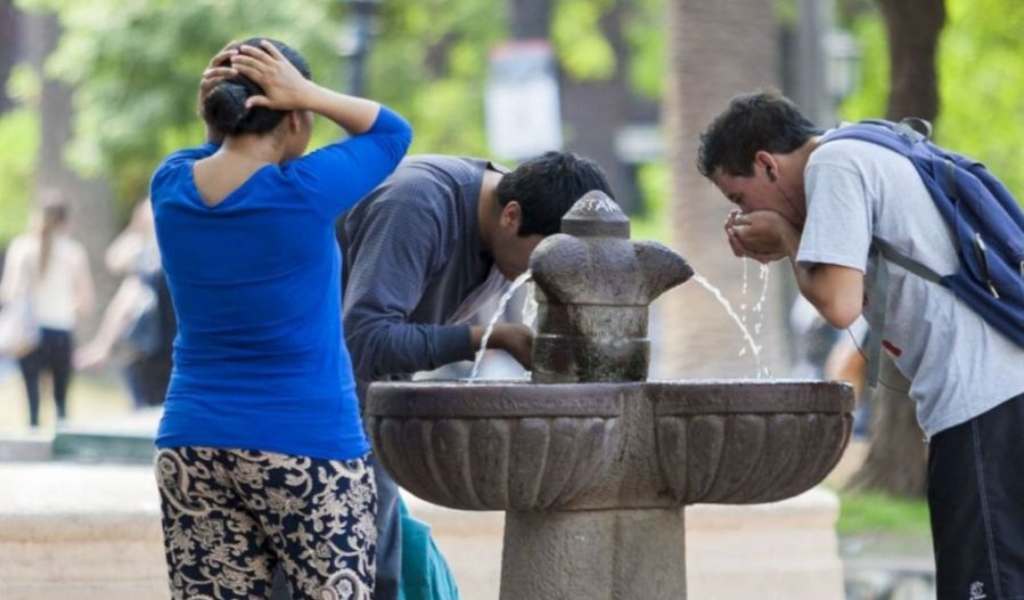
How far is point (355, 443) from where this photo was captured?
179 inches

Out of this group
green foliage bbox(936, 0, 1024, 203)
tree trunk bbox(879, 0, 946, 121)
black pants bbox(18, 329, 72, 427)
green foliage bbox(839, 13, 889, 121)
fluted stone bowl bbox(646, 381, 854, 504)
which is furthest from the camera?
green foliage bbox(839, 13, 889, 121)

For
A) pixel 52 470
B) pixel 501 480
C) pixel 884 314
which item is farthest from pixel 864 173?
pixel 52 470

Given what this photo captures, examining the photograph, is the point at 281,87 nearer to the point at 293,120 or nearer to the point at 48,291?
the point at 293,120

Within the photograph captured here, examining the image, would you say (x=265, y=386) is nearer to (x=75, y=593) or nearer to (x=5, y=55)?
(x=75, y=593)

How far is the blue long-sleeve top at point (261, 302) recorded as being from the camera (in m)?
4.41

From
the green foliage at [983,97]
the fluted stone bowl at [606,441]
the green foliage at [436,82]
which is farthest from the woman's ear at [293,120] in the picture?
the green foliage at [436,82]

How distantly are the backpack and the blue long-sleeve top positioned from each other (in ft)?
3.71

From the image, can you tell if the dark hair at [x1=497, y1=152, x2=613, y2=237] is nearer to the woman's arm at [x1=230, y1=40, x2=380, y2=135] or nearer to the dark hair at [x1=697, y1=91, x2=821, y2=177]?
the dark hair at [x1=697, y1=91, x2=821, y2=177]

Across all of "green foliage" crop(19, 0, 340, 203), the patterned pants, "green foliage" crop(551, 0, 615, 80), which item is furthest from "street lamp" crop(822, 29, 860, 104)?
the patterned pants

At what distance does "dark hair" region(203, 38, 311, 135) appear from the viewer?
444 cm

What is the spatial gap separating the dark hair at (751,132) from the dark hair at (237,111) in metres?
1.03

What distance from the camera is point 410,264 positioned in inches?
203

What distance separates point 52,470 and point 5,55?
33618 millimetres

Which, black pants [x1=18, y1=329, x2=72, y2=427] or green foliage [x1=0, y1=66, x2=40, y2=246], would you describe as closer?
black pants [x1=18, y1=329, x2=72, y2=427]
